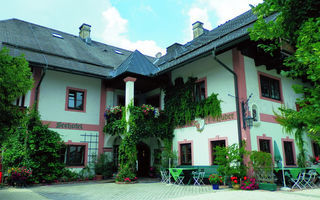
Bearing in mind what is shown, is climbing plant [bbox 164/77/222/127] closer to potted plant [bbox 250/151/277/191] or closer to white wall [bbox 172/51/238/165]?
white wall [bbox 172/51/238/165]

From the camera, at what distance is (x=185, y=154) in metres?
12.9

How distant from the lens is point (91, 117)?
1419cm

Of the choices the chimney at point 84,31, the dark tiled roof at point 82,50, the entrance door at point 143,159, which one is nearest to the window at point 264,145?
the dark tiled roof at point 82,50

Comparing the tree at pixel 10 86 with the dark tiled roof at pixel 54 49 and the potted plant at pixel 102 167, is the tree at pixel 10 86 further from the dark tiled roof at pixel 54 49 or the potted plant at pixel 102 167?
the potted plant at pixel 102 167

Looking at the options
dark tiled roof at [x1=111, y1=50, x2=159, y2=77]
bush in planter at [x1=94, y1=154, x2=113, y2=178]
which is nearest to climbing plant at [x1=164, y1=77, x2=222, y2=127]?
dark tiled roof at [x1=111, y1=50, x2=159, y2=77]

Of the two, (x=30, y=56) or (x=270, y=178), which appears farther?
(x=30, y=56)

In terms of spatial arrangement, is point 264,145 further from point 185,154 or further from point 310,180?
point 185,154

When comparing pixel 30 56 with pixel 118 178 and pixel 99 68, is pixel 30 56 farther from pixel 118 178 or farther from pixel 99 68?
pixel 118 178

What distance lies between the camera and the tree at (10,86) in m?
5.93

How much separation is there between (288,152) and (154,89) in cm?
798

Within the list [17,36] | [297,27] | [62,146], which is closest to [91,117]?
[62,146]

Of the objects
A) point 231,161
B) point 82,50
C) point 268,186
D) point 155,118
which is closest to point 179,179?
point 231,161

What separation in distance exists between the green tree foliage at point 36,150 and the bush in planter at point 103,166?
1871 millimetres

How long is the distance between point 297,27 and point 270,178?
6.92m
